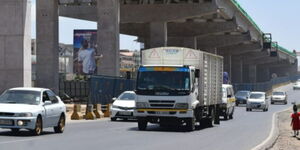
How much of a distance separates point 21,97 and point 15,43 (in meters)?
18.5

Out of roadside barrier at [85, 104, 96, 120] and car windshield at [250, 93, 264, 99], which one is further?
car windshield at [250, 93, 264, 99]

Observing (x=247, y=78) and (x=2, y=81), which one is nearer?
(x=2, y=81)

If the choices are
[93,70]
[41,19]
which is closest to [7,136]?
[41,19]

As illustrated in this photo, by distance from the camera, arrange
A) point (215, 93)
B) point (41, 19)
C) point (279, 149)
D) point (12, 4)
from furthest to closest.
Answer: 1. point (41, 19)
2. point (12, 4)
3. point (215, 93)
4. point (279, 149)

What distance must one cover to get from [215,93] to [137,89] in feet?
19.8

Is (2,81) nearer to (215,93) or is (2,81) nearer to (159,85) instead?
(215,93)

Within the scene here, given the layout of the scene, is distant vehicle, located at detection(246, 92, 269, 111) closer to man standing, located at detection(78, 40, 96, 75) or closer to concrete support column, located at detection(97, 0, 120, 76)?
concrete support column, located at detection(97, 0, 120, 76)

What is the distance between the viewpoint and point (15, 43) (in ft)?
131

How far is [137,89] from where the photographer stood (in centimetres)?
2645

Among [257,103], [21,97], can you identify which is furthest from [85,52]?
[21,97]

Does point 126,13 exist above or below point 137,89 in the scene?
above

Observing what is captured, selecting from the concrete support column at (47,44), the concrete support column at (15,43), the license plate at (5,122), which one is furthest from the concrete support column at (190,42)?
the license plate at (5,122)

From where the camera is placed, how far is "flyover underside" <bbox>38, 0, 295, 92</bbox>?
185 feet

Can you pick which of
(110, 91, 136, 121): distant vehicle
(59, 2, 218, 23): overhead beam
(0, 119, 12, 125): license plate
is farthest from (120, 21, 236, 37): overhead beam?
(0, 119, 12, 125): license plate
